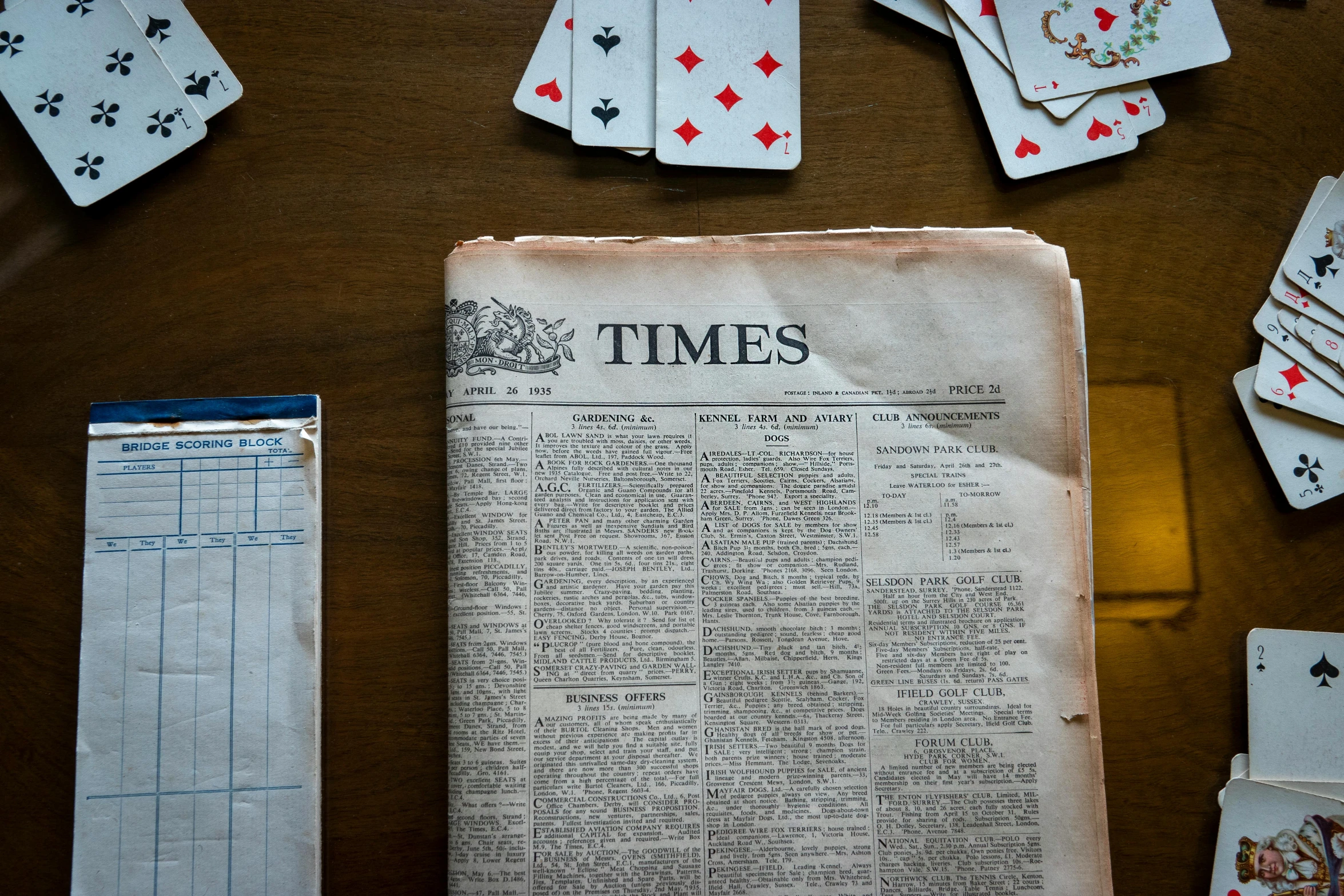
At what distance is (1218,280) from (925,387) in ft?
0.93

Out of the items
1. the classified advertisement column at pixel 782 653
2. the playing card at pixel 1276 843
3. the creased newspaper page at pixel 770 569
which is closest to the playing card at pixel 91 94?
the creased newspaper page at pixel 770 569

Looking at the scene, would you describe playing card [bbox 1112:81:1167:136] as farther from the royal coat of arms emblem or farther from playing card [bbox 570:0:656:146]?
the royal coat of arms emblem

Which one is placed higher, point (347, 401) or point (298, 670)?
point (347, 401)

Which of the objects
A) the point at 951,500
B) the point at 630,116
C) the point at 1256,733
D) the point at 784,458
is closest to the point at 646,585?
the point at 784,458

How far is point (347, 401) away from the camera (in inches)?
26.1

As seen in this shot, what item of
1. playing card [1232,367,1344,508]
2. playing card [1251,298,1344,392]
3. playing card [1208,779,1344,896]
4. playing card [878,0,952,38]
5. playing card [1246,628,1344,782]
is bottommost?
playing card [1208,779,1344,896]

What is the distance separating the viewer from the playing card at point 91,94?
2.21 ft

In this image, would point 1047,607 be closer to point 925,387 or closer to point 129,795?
point 925,387

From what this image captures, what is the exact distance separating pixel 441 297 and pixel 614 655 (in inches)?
13.0

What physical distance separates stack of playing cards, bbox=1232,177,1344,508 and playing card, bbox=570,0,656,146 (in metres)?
0.56

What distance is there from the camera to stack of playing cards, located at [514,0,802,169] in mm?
680

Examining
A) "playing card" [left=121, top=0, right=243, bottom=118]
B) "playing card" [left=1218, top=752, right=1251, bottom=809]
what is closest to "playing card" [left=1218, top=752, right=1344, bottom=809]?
"playing card" [left=1218, top=752, right=1251, bottom=809]

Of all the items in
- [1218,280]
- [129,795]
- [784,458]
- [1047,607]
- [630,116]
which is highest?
[630,116]

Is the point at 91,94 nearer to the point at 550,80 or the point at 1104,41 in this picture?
the point at 550,80
